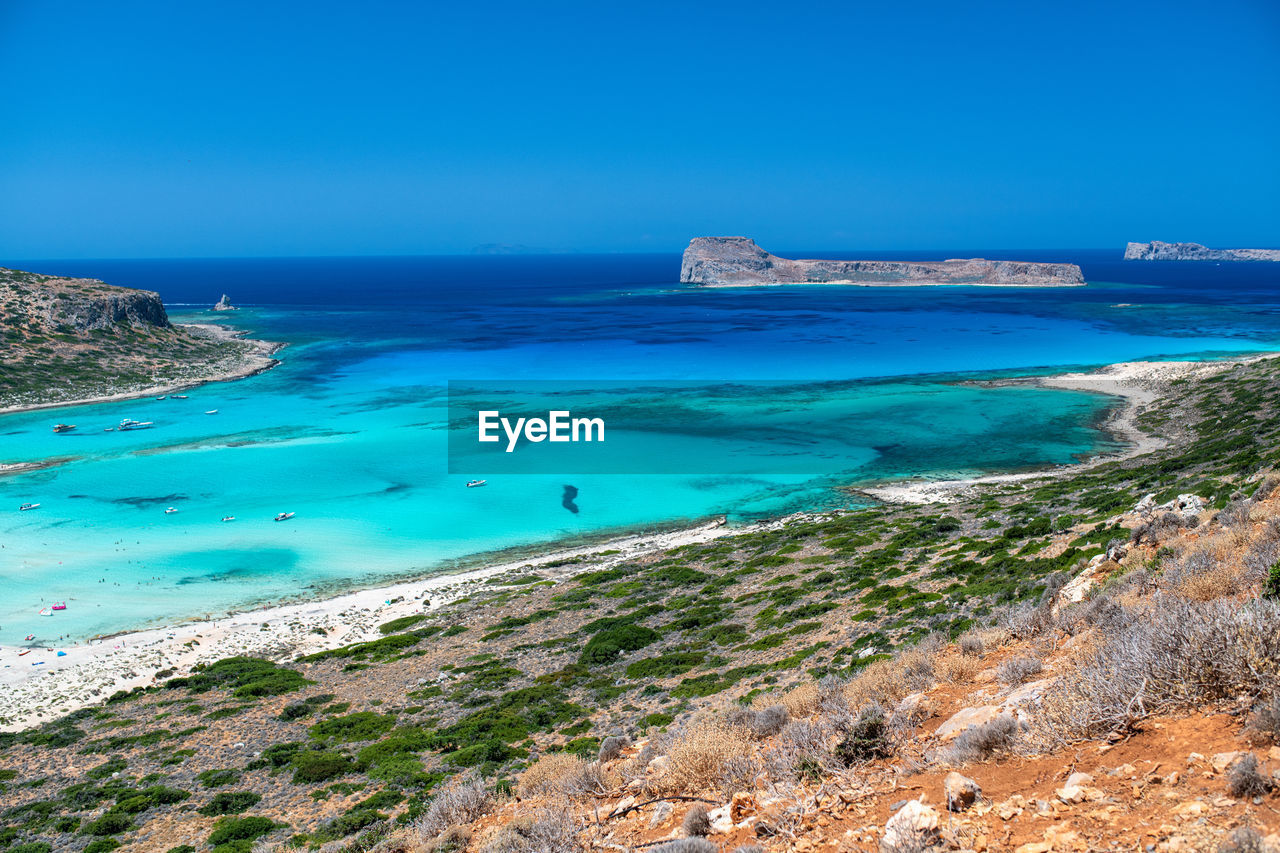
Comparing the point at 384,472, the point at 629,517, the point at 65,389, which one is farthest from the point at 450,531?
the point at 65,389

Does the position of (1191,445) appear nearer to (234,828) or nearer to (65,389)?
(234,828)

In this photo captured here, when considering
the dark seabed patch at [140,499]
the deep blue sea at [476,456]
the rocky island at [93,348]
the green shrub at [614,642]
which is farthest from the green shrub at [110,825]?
the rocky island at [93,348]

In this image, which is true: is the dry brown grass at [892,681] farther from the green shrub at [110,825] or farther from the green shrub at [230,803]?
the green shrub at [110,825]

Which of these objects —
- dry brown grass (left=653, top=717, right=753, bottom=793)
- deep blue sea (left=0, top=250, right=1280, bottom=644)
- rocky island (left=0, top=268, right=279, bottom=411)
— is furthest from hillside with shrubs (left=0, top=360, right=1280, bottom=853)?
rocky island (left=0, top=268, right=279, bottom=411)

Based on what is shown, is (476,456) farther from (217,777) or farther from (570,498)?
(217,777)

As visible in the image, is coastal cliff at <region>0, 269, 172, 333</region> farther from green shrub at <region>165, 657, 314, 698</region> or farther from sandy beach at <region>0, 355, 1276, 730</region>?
green shrub at <region>165, 657, 314, 698</region>

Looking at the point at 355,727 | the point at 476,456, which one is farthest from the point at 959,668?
the point at 476,456
